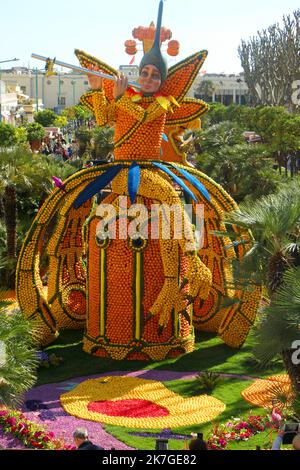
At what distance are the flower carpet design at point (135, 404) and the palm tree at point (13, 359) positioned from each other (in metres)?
2.24

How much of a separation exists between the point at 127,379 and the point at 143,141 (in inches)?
159

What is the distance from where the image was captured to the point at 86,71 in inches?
479

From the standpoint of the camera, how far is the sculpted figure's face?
12.8m

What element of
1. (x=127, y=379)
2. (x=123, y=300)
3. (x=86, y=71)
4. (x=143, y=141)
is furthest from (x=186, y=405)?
(x=86, y=71)

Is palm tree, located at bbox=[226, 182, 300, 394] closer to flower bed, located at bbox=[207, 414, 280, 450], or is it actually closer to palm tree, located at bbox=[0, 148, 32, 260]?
flower bed, located at bbox=[207, 414, 280, 450]

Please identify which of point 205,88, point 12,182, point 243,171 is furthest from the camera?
point 205,88

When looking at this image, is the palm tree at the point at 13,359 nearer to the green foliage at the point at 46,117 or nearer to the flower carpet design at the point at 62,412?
the flower carpet design at the point at 62,412

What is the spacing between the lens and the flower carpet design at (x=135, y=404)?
10641 mm

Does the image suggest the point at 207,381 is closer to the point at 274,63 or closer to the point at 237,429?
the point at 237,429

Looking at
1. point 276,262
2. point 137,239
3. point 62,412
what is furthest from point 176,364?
point 276,262

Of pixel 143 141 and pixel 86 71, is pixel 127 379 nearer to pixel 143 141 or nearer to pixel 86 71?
pixel 143 141

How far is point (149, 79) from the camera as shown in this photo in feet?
41.9

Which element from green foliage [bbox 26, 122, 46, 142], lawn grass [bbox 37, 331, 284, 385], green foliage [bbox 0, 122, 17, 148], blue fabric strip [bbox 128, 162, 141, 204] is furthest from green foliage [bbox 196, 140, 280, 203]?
green foliage [bbox 26, 122, 46, 142]

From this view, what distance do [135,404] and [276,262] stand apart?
3456mm
